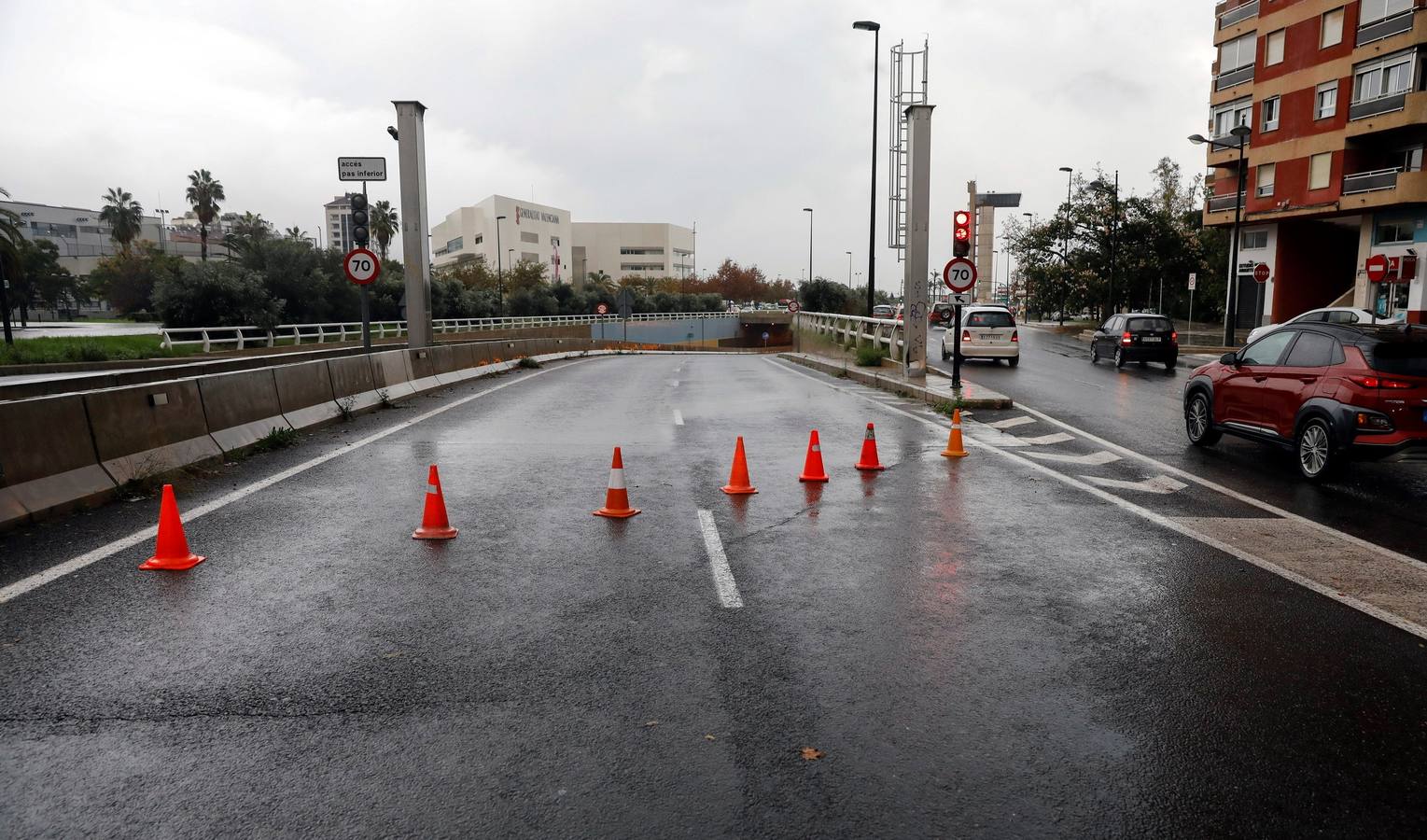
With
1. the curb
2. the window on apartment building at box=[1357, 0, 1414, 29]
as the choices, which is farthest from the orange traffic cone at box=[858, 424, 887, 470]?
the window on apartment building at box=[1357, 0, 1414, 29]

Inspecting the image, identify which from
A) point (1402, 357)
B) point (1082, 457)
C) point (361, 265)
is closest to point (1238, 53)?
point (1082, 457)

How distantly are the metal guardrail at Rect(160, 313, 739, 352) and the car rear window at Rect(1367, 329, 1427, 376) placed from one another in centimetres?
2249

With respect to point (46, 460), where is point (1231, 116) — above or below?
above

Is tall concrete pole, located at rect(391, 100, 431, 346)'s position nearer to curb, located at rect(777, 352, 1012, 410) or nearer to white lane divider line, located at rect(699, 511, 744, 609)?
curb, located at rect(777, 352, 1012, 410)

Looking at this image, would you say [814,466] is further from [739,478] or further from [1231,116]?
[1231,116]

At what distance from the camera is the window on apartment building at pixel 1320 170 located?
4031 cm

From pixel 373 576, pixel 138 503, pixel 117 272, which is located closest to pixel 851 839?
pixel 373 576

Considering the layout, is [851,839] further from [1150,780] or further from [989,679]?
[989,679]

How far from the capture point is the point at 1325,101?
40656 millimetres

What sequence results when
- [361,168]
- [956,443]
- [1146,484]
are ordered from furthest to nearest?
→ [361,168]
[956,443]
[1146,484]

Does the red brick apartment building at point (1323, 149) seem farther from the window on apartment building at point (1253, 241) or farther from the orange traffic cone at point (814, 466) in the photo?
the orange traffic cone at point (814, 466)

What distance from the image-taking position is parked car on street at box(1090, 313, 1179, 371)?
27.0 meters

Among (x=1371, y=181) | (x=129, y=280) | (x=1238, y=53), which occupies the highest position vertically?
(x=1238, y=53)

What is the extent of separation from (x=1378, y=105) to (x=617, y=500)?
41849 mm
